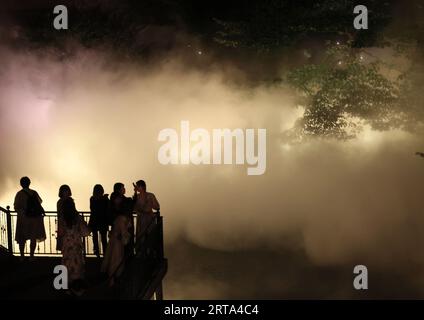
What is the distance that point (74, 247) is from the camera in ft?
40.8

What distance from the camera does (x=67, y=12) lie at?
2623 centimetres

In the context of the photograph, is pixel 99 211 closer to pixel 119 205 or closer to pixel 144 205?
pixel 144 205

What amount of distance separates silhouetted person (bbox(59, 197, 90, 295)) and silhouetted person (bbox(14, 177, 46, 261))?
1649mm

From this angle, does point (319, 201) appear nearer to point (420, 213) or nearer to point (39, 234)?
point (420, 213)

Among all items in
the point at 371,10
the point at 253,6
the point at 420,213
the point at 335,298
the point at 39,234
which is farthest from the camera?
the point at 420,213

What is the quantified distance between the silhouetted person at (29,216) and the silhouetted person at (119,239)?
201cm

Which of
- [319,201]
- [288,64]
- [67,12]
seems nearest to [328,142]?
[319,201]

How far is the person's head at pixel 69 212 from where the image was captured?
12000 millimetres

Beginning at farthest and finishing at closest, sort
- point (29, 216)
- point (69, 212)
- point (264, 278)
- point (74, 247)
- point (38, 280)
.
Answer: point (264, 278)
point (29, 216)
point (38, 280)
point (74, 247)
point (69, 212)

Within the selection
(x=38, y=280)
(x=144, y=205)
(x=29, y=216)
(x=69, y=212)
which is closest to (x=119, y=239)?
(x=69, y=212)

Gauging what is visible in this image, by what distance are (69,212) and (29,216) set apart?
2.25m

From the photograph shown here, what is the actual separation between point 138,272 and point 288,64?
41.9ft

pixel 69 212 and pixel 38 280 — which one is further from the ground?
pixel 69 212

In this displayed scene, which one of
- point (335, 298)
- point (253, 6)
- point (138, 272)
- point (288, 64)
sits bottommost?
point (335, 298)
